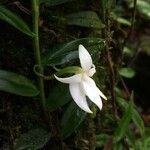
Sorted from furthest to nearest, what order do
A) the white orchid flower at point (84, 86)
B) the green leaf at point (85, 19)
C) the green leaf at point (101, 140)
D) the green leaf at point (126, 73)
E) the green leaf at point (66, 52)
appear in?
1. the green leaf at point (126, 73)
2. the green leaf at point (101, 140)
3. the green leaf at point (85, 19)
4. the green leaf at point (66, 52)
5. the white orchid flower at point (84, 86)

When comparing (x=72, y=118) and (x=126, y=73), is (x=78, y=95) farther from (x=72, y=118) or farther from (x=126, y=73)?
(x=126, y=73)

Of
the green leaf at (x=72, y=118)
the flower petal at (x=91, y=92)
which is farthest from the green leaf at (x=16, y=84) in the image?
the flower petal at (x=91, y=92)

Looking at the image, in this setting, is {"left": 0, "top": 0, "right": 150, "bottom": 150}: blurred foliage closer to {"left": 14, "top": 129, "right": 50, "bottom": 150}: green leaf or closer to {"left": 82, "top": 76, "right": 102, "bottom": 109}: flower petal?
{"left": 14, "top": 129, "right": 50, "bottom": 150}: green leaf

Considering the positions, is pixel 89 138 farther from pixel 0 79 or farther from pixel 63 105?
pixel 0 79

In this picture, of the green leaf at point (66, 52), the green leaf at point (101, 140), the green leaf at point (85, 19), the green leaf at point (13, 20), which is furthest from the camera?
the green leaf at point (101, 140)

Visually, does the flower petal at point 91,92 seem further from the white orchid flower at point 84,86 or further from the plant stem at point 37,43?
the plant stem at point 37,43

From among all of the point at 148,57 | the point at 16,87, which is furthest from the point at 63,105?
the point at 148,57

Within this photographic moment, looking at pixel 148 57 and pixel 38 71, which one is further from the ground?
pixel 38 71
